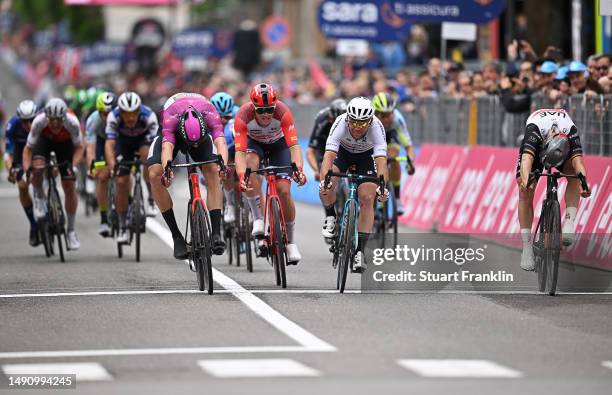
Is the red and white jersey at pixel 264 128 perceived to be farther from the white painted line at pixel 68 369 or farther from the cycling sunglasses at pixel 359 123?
the white painted line at pixel 68 369

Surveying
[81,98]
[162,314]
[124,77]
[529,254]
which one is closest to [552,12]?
[81,98]

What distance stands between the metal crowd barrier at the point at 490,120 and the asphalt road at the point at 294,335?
3.08 metres

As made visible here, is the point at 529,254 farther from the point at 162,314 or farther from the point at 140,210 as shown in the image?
the point at 140,210

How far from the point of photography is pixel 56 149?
18938 mm

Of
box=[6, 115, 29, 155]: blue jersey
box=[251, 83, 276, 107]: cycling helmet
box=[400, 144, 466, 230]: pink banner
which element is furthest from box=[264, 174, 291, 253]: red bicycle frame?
box=[400, 144, 466, 230]: pink banner

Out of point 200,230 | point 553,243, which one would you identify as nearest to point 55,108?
point 200,230

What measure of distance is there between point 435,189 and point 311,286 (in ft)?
25.1

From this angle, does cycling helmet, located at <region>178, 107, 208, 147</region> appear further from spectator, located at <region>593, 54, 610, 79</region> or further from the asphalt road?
spectator, located at <region>593, 54, 610, 79</region>

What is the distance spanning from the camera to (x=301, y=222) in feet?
81.4

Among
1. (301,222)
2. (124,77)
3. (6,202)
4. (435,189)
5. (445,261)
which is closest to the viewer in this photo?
(445,261)

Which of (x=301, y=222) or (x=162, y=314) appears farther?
(x=301, y=222)

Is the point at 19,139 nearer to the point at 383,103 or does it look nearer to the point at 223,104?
the point at 223,104

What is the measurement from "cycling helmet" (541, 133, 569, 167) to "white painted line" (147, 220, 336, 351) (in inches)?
112

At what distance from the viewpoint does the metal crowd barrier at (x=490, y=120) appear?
58.3 feet
